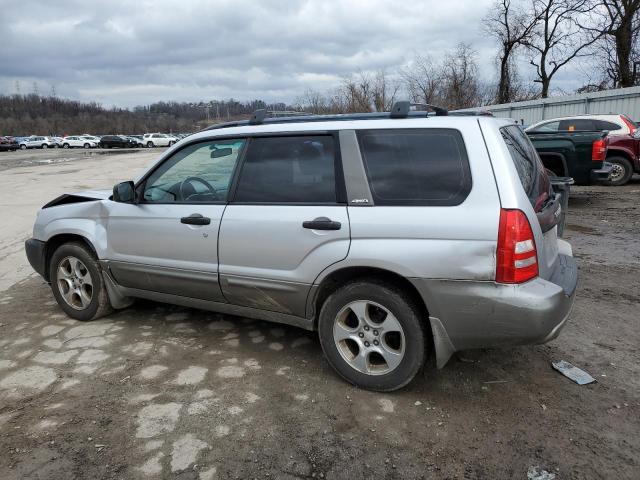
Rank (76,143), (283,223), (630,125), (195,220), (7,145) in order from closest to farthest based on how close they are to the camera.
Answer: (283,223), (195,220), (630,125), (7,145), (76,143)

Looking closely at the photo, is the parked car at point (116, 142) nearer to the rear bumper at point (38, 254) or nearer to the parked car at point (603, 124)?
the parked car at point (603, 124)

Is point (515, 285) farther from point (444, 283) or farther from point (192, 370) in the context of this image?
point (192, 370)

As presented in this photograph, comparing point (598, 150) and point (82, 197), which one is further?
point (598, 150)

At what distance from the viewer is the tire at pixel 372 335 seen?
2930 millimetres

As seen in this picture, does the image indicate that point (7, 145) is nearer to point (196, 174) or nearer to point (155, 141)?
point (155, 141)

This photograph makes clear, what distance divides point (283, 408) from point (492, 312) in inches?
53.6

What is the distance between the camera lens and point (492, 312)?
2711 mm

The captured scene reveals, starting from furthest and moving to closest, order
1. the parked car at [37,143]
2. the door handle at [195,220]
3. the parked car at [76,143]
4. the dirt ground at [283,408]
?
the parked car at [76,143], the parked car at [37,143], the door handle at [195,220], the dirt ground at [283,408]

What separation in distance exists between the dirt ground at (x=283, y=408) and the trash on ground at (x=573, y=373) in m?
0.07

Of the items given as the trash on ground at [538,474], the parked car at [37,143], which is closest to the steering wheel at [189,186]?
the trash on ground at [538,474]

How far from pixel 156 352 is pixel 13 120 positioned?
140 m

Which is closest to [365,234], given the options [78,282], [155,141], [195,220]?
[195,220]

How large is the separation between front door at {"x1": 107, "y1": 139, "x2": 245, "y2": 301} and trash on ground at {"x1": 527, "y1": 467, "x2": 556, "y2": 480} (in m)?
2.28

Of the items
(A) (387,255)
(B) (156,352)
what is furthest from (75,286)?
(A) (387,255)
